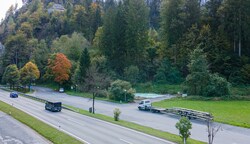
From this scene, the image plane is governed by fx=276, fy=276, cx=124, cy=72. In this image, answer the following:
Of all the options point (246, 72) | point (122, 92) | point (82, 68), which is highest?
point (82, 68)

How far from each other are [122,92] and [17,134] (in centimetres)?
2823

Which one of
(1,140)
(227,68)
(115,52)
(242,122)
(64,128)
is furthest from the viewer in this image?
(115,52)

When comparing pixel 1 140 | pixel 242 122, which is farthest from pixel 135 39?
pixel 1 140

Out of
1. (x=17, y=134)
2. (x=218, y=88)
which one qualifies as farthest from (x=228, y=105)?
(x=17, y=134)

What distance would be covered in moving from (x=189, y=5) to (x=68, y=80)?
37886 millimetres

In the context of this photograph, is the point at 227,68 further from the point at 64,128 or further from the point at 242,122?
the point at 64,128

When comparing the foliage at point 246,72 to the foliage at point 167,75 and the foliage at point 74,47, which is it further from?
the foliage at point 74,47

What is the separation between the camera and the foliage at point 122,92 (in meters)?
50.6

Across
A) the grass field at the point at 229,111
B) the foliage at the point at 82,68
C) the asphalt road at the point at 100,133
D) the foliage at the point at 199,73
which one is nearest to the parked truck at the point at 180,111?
the grass field at the point at 229,111

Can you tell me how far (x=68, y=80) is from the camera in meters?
77.2

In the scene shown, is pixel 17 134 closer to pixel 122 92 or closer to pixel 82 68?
pixel 122 92

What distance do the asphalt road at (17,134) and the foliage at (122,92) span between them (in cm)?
2347

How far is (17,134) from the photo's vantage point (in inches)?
937

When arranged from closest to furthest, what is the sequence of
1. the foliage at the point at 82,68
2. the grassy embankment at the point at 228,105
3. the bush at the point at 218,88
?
1. the grassy embankment at the point at 228,105
2. the bush at the point at 218,88
3. the foliage at the point at 82,68
